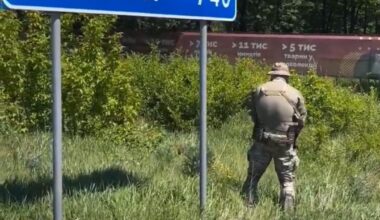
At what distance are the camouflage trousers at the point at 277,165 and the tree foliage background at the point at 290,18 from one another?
3507 cm

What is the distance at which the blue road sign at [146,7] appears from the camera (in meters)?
4.13

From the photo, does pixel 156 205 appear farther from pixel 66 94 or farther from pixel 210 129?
pixel 210 129

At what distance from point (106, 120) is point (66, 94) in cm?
77

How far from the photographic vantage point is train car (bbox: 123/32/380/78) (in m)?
24.6

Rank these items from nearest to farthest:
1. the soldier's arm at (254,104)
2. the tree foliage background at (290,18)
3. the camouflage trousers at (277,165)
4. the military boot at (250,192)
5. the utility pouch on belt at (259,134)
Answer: the military boot at (250,192), the camouflage trousers at (277,165), the utility pouch on belt at (259,134), the soldier's arm at (254,104), the tree foliage background at (290,18)

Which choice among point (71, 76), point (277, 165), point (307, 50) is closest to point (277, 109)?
point (277, 165)

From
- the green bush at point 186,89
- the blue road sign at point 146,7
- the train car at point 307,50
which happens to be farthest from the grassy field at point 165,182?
the train car at point 307,50

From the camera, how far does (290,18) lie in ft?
165

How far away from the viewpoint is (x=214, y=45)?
29859 mm

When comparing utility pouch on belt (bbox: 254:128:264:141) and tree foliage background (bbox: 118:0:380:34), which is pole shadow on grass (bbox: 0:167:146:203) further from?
tree foliage background (bbox: 118:0:380:34)

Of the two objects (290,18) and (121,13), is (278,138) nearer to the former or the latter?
(121,13)

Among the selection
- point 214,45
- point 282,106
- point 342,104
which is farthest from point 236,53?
point 282,106

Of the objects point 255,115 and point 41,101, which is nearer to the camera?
point 255,115

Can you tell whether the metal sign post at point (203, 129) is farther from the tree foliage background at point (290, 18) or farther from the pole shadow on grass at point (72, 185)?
the tree foliage background at point (290, 18)
